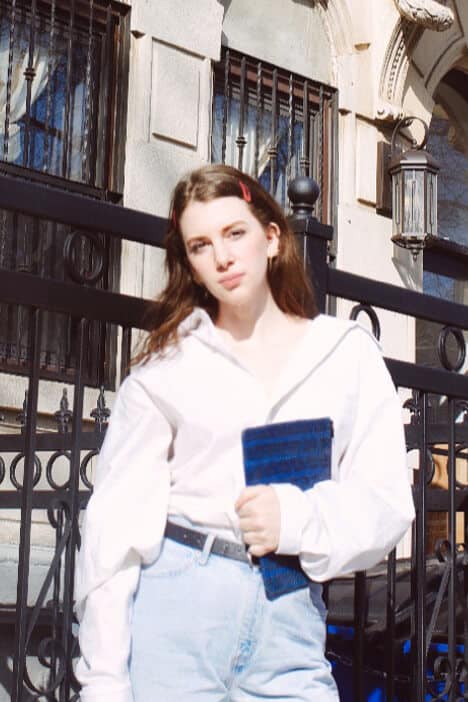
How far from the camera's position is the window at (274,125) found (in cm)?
784

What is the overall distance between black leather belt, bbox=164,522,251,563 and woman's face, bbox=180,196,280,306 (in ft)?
1.35

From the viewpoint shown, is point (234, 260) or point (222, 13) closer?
point (234, 260)

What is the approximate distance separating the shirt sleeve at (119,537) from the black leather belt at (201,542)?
0.03 m

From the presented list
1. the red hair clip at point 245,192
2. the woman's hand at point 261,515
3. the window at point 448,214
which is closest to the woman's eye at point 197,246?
the red hair clip at point 245,192

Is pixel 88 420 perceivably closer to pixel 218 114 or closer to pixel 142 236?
pixel 218 114

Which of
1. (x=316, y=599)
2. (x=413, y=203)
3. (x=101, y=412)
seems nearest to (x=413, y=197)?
(x=413, y=203)

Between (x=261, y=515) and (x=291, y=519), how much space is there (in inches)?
2.0

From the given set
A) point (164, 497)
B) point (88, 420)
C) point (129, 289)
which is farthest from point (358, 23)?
point (164, 497)

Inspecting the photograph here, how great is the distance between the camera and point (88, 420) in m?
6.41

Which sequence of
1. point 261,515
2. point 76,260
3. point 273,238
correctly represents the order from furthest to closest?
point 76,260 < point 273,238 < point 261,515

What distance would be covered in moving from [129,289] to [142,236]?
14.1 ft

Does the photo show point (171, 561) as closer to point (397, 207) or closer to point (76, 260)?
point (76, 260)

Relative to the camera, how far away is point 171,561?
204cm

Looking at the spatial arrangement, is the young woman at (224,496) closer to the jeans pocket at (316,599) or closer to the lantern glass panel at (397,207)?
the jeans pocket at (316,599)
